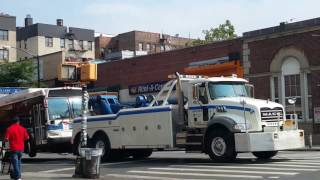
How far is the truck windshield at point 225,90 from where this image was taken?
20.0 meters

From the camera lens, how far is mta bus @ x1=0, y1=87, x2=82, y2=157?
25.0 metres

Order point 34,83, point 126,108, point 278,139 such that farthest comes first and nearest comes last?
1. point 34,83
2. point 126,108
3. point 278,139

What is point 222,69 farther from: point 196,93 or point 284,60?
point 196,93

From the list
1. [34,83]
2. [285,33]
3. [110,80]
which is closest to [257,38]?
[285,33]

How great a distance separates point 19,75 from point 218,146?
42.4 metres

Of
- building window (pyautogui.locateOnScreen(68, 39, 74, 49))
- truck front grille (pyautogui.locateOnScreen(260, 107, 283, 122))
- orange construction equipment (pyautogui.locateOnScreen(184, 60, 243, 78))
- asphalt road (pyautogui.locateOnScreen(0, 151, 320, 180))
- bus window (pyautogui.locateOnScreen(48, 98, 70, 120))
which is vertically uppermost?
building window (pyautogui.locateOnScreen(68, 39, 74, 49))

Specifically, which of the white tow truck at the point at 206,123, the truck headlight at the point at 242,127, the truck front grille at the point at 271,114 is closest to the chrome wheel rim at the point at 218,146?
the white tow truck at the point at 206,123

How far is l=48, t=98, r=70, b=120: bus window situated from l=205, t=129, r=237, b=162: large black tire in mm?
8149

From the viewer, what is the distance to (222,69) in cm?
3909

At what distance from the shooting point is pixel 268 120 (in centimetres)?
1920

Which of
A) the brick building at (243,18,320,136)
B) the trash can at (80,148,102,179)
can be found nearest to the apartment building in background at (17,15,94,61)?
the brick building at (243,18,320,136)

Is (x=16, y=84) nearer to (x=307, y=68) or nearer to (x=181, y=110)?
(x=307, y=68)

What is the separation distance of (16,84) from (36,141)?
35.2 metres

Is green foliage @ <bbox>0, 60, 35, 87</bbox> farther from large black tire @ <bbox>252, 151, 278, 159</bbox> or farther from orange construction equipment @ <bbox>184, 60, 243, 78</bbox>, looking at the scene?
large black tire @ <bbox>252, 151, 278, 159</bbox>
